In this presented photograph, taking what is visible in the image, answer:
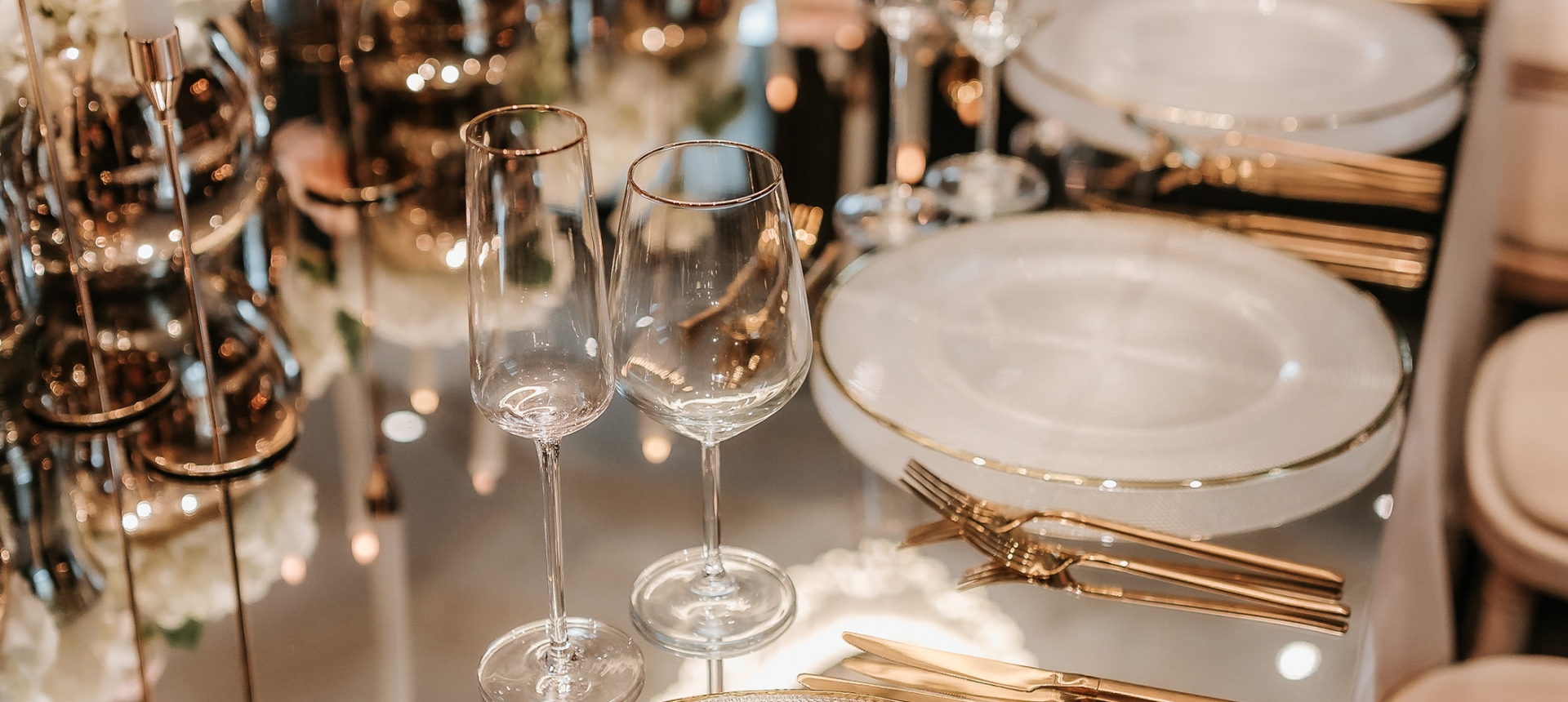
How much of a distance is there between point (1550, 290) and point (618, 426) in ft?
4.41

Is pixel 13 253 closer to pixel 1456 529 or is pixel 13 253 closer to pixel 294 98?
pixel 294 98

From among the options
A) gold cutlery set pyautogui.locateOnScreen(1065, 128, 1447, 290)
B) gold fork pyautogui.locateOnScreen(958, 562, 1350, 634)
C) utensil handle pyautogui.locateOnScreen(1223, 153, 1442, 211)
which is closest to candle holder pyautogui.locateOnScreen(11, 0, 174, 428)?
gold fork pyautogui.locateOnScreen(958, 562, 1350, 634)

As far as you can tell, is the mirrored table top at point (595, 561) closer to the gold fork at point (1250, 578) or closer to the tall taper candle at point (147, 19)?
the gold fork at point (1250, 578)

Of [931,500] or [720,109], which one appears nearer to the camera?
[931,500]

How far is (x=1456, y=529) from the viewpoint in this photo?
163cm

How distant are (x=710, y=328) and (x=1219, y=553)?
0.33 m

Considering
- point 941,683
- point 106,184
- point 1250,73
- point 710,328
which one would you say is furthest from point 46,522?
point 1250,73

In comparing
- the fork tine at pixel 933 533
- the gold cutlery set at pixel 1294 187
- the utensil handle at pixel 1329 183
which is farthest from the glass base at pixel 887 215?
→ the fork tine at pixel 933 533

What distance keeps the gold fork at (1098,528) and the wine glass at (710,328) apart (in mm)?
116

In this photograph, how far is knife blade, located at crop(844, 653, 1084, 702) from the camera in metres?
0.72

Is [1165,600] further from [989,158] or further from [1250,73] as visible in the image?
[1250,73]

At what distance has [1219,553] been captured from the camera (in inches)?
32.4

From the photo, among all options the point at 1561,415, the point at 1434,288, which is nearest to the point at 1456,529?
the point at 1561,415

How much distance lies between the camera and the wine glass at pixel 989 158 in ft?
3.99
